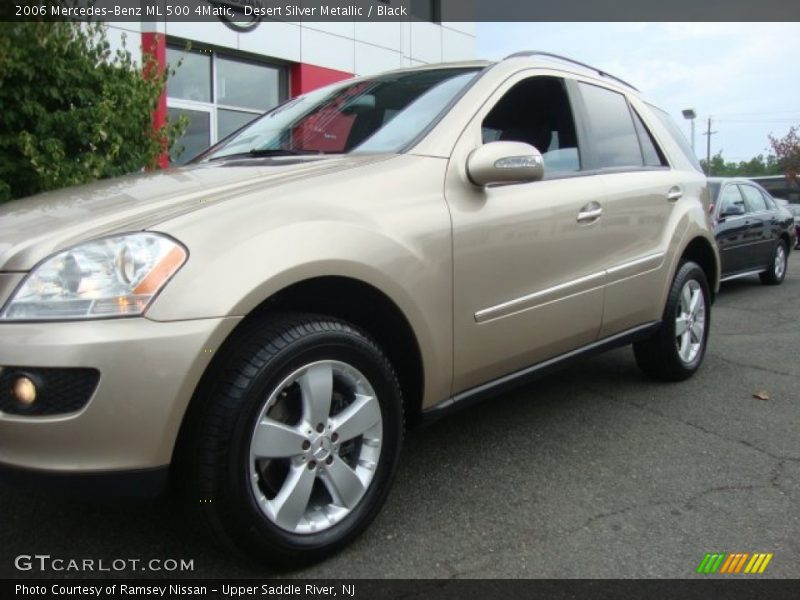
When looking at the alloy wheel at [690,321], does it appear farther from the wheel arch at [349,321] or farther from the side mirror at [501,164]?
the wheel arch at [349,321]

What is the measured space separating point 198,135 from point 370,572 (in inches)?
374

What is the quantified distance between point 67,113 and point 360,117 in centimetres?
266

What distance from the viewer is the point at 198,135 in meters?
10.5

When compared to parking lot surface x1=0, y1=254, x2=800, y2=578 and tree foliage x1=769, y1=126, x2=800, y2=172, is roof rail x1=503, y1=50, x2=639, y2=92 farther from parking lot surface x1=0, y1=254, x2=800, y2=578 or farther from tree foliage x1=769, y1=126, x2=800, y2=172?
tree foliage x1=769, y1=126, x2=800, y2=172

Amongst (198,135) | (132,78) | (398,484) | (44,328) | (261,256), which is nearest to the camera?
(44,328)

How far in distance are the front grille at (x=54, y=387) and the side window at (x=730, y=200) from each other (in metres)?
7.69

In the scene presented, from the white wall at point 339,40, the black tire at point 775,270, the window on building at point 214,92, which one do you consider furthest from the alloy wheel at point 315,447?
the black tire at point 775,270

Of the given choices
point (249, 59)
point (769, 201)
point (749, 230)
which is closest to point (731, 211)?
point (749, 230)

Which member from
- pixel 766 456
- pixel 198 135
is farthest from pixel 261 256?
pixel 198 135

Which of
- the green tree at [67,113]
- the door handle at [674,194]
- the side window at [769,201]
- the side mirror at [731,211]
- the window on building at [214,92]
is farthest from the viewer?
the window on building at [214,92]

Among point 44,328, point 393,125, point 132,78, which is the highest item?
point 132,78

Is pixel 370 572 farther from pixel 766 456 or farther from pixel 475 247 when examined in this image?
pixel 766 456

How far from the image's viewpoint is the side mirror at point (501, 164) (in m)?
2.50

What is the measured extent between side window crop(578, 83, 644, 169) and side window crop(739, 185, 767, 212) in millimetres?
5749
